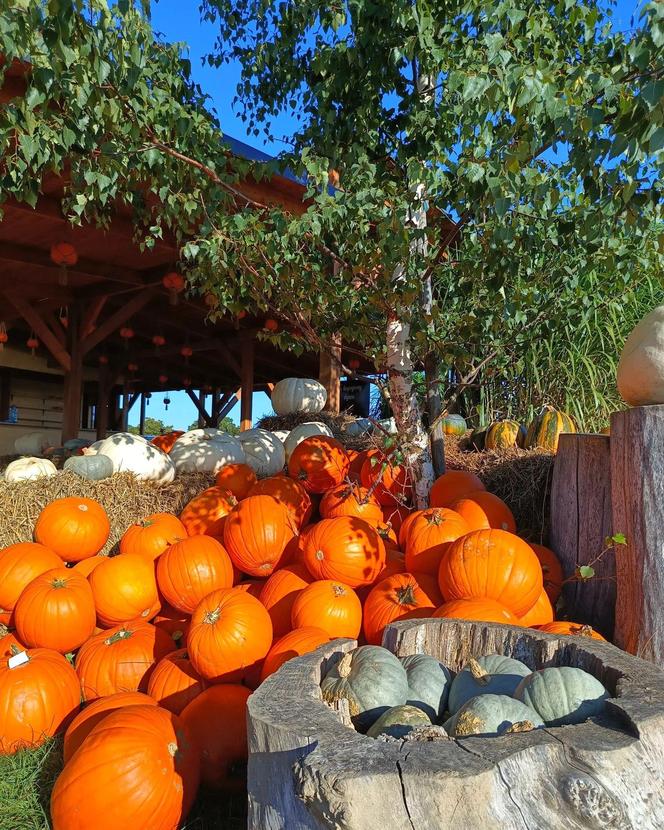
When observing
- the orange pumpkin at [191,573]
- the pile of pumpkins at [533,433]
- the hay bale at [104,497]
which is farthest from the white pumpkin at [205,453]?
the pile of pumpkins at [533,433]

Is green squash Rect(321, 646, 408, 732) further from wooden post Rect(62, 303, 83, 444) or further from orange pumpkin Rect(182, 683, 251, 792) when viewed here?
wooden post Rect(62, 303, 83, 444)

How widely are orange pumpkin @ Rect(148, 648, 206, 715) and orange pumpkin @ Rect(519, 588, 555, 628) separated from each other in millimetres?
1285

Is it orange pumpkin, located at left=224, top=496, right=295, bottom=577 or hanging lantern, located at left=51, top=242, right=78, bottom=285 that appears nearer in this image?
orange pumpkin, located at left=224, top=496, right=295, bottom=577

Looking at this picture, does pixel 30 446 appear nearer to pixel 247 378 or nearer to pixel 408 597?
pixel 247 378

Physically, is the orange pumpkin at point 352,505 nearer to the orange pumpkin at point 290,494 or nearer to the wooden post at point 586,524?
the orange pumpkin at point 290,494

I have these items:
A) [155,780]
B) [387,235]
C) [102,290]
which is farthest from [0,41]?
[102,290]

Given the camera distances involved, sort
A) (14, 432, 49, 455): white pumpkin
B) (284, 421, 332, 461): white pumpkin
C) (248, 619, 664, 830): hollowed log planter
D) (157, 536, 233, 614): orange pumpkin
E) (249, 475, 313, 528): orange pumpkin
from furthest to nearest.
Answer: (14, 432, 49, 455): white pumpkin
(284, 421, 332, 461): white pumpkin
(249, 475, 313, 528): orange pumpkin
(157, 536, 233, 614): orange pumpkin
(248, 619, 664, 830): hollowed log planter

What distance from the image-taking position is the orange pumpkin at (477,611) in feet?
6.58

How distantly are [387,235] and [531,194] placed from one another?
641mm

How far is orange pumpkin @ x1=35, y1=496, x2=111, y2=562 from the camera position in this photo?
326 cm

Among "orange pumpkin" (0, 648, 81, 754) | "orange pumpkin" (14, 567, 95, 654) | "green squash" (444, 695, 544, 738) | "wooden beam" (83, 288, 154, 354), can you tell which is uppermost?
"wooden beam" (83, 288, 154, 354)

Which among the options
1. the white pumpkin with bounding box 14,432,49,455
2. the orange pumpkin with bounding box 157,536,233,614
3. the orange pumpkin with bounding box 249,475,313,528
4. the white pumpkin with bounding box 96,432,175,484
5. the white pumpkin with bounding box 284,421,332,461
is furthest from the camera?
the white pumpkin with bounding box 14,432,49,455

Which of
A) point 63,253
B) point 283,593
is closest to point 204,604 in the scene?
point 283,593

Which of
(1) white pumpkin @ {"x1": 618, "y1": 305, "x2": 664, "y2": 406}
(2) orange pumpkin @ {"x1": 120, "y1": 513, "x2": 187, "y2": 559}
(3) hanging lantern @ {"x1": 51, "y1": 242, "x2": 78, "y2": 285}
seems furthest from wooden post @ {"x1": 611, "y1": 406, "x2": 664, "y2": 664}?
(3) hanging lantern @ {"x1": 51, "y1": 242, "x2": 78, "y2": 285}
